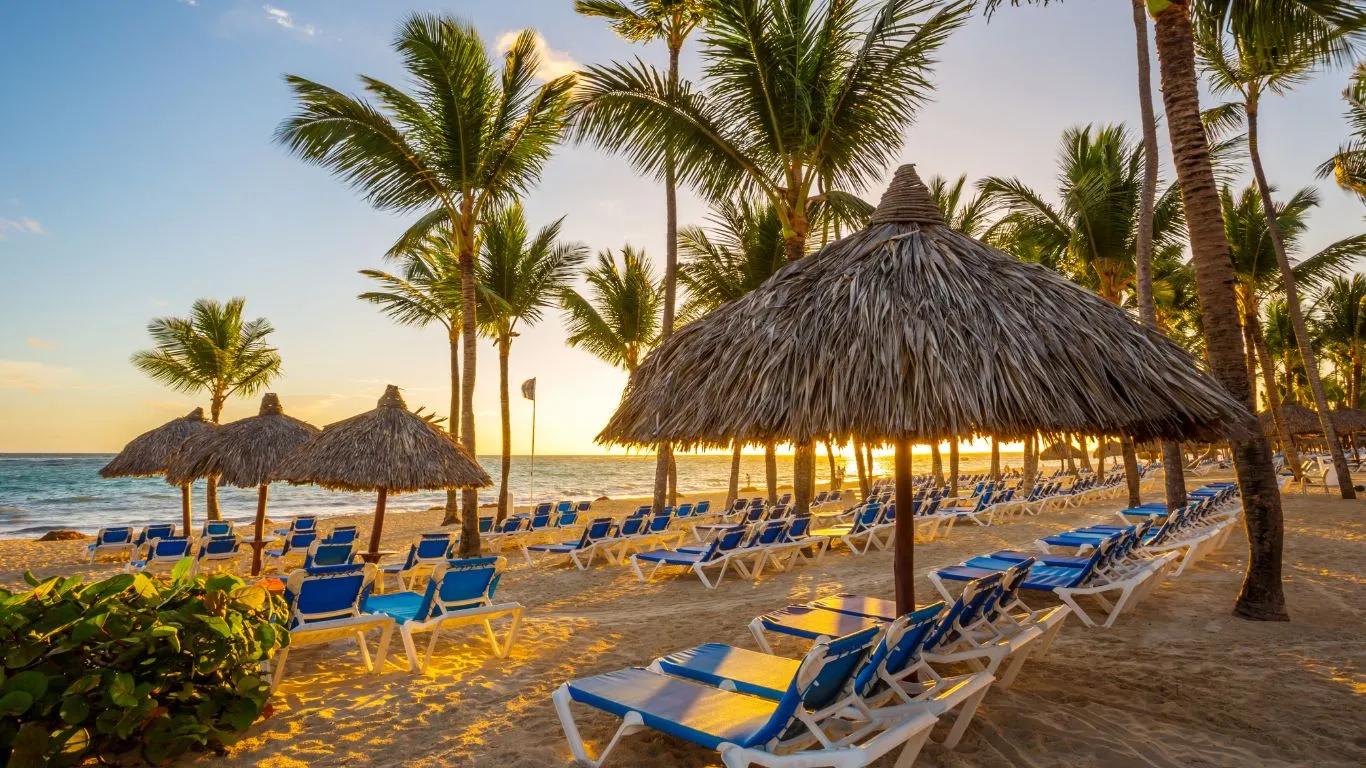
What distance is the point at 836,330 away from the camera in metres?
4.11

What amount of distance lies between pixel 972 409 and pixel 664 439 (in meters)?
1.84

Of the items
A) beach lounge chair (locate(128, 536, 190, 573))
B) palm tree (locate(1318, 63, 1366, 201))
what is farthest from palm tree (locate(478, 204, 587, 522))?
palm tree (locate(1318, 63, 1366, 201))

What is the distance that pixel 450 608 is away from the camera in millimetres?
5449

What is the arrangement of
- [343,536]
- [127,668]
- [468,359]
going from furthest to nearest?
[468,359] → [343,536] → [127,668]

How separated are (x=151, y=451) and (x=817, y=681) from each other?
17.5m

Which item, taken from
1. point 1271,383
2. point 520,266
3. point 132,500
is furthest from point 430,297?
point 132,500

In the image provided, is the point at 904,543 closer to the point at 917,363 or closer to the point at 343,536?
the point at 917,363

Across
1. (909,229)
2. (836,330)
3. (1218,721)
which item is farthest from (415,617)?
(1218,721)

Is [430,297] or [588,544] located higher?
[430,297]

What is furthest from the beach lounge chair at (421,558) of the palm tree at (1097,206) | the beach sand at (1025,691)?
the palm tree at (1097,206)

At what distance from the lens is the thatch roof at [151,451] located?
14805 millimetres

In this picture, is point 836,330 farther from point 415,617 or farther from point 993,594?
point 415,617

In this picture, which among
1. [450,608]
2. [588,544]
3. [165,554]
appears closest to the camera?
[450,608]

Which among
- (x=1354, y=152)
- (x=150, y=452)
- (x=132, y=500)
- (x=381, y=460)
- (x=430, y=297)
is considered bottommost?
(x=132, y=500)
